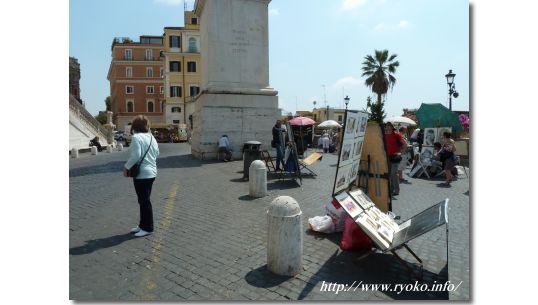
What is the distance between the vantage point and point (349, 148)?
4852 mm

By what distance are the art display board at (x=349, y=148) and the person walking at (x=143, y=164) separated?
8.48ft

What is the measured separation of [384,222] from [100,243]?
376cm

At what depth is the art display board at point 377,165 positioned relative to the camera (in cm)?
570

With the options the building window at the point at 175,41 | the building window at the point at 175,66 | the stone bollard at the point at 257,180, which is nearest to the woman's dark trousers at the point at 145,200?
the stone bollard at the point at 257,180

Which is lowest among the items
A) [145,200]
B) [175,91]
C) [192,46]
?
[145,200]

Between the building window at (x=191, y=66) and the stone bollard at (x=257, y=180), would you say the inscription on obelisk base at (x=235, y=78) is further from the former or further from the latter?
the building window at (x=191, y=66)

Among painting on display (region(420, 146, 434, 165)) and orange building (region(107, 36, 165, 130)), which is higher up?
orange building (region(107, 36, 165, 130))

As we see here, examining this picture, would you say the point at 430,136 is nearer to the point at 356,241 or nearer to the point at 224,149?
the point at 224,149

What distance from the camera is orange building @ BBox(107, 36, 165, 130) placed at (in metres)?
43.5

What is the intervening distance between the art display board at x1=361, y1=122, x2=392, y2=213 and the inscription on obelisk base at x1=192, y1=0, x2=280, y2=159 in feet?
33.0

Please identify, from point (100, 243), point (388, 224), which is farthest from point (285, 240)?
point (100, 243)

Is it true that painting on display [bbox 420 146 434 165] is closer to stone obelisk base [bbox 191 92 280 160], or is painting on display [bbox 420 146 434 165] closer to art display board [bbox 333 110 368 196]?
stone obelisk base [bbox 191 92 280 160]

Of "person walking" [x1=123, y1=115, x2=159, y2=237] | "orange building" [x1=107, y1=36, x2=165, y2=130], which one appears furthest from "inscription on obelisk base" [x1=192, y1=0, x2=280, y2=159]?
"orange building" [x1=107, y1=36, x2=165, y2=130]

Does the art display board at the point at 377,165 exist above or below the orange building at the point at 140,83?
below
